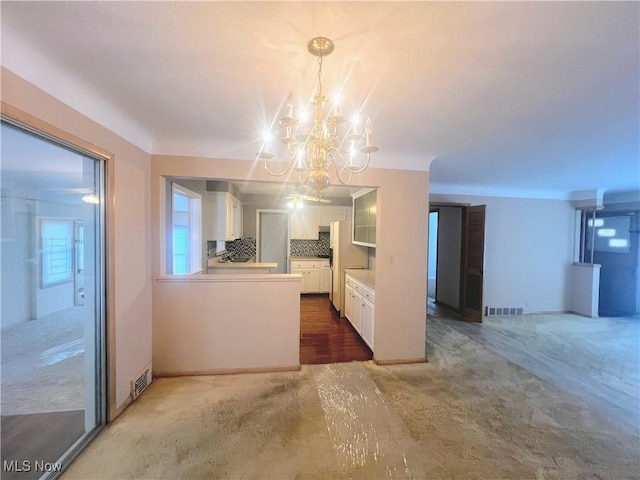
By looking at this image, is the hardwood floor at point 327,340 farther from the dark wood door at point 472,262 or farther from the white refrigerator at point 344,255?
the dark wood door at point 472,262

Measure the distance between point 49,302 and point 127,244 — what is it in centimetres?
61

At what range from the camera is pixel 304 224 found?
254 inches

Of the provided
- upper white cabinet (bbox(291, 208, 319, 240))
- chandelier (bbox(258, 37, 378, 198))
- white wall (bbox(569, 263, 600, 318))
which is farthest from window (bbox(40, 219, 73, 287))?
white wall (bbox(569, 263, 600, 318))

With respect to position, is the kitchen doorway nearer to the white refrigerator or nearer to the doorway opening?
the white refrigerator

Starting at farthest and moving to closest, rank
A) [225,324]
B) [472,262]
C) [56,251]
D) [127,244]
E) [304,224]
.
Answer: [304,224]
[472,262]
[225,324]
[127,244]
[56,251]

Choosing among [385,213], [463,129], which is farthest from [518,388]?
[463,129]

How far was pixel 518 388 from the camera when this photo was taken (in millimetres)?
2607

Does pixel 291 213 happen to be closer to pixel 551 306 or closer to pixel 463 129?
pixel 463 129

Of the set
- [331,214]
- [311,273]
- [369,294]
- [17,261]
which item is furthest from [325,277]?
[17,261]

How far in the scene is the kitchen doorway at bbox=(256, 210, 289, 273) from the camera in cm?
672

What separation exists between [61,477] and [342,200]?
19.1 feet

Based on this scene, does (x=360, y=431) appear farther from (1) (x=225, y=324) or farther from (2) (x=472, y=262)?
(2) (x=472, y=262)

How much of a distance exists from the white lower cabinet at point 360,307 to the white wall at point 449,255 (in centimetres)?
235

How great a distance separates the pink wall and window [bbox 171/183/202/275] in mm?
1175
